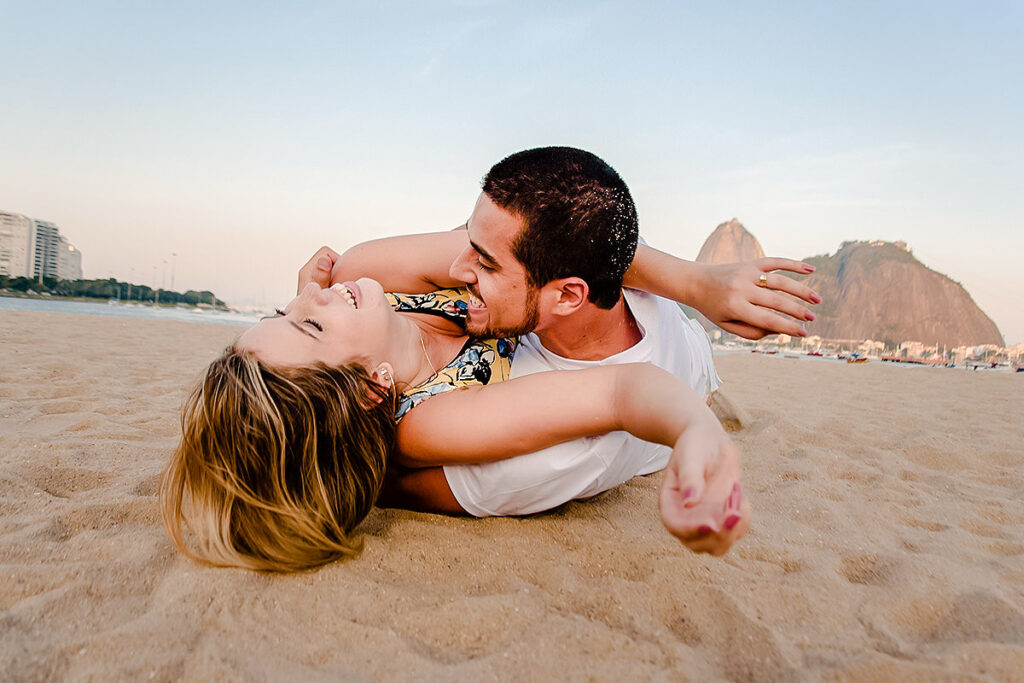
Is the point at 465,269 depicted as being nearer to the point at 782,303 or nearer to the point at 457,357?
the point at 457,357

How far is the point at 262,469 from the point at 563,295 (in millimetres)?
1309

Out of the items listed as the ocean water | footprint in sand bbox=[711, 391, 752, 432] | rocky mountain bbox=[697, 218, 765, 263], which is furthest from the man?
rocky mountain bbox=[697, 218, 765, 263]

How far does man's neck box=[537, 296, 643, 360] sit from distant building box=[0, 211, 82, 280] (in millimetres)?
52240

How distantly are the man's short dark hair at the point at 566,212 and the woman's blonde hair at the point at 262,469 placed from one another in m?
0.94

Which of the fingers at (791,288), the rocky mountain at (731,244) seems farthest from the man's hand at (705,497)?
the rocky mountain at (731,244)

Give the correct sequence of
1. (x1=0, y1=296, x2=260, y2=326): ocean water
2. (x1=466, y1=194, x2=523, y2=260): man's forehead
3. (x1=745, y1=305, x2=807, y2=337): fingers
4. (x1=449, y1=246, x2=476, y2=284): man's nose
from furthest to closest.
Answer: (x1=0, y1=296, x2=260, y2=326): ocean water
(x1=449, y1=246, x2=476, y2=284): man's nose
(x1=466, y1=194, x2=523, y2=260): man's forehead
(x1=745, y1=305, x2=807, y2=337): fingers

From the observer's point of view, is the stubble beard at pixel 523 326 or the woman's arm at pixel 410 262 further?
the woman's arm at pixel 410 262

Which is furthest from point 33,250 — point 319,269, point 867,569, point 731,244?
point 731,244

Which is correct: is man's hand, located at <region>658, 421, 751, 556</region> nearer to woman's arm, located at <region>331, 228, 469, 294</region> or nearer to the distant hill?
woman's arm, located at <region>331, 228, 469, 294</region>

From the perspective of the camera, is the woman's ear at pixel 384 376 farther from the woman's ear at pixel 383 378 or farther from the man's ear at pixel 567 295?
the man's ear at pixel 567 295

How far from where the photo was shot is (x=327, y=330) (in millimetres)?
1951

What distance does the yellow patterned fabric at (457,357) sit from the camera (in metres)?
2.14

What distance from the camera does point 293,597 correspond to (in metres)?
1.55

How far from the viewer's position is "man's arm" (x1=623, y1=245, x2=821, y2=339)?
6.84 ft
